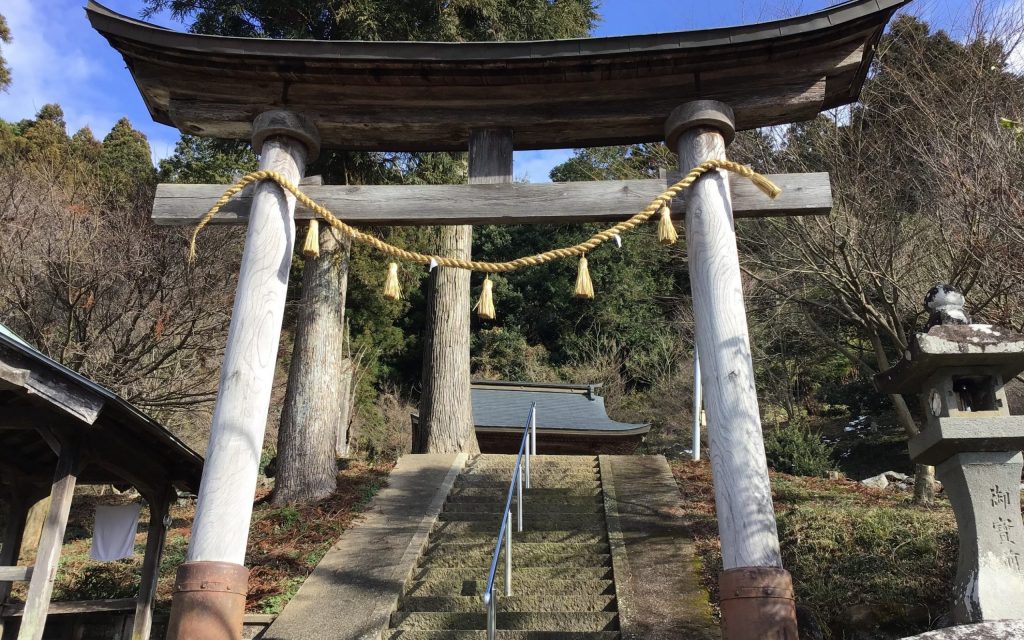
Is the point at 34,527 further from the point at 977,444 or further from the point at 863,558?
the point at 977,444

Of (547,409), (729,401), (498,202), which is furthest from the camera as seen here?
(547,409)

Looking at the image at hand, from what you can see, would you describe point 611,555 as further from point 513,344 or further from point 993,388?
point 513,344

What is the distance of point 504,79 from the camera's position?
521cm

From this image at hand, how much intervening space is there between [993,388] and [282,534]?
21.7 ft

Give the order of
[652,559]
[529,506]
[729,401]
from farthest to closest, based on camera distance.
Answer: [529,506]
[652,559]
[729,401]

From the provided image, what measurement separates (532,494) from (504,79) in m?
4.63

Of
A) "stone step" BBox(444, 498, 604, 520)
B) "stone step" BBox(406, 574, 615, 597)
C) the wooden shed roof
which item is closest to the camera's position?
the wooden shed roof

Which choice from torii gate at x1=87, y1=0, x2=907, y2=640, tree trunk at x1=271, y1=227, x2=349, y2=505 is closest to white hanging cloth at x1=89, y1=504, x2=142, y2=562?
tree trunk at x1=271, y1=227, x2=349, y2=505

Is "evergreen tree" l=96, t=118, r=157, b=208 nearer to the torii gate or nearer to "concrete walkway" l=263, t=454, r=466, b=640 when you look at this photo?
"concrete walkway" l=263, t=454, r=466, b=640

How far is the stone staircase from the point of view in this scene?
5.41 meters

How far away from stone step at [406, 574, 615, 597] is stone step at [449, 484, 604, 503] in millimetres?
1902

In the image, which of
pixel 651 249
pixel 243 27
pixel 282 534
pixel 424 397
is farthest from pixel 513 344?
pixel 282 534

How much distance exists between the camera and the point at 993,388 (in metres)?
4.70

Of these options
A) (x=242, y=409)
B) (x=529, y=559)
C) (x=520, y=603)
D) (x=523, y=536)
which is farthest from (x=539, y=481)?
(x=242, y=409)
